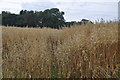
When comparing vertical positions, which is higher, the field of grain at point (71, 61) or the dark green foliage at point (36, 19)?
the dark green foliage at point (36, 19)

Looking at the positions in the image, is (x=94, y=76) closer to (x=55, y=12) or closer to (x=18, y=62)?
(x=18, y=62)

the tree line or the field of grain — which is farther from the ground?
the tree line

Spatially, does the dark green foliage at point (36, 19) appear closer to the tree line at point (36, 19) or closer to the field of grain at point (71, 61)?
the tree line at point (36, 19)

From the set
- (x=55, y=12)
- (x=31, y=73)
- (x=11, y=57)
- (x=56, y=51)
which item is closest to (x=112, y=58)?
(x=56, y=51)

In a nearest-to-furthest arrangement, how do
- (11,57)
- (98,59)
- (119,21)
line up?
(98,59) → (11,57) → (119,21)

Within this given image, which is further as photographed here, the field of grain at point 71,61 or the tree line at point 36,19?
the tree line at point 36,19

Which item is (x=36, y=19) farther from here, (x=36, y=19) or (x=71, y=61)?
(x=71, y=61)

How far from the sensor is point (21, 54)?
3.29 meters

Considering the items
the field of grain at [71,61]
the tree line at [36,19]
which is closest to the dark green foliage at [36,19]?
the tree line at [36,19]

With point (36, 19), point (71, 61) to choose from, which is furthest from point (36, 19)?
point (71, 61)

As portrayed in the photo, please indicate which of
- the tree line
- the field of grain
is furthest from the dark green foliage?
the field of grain

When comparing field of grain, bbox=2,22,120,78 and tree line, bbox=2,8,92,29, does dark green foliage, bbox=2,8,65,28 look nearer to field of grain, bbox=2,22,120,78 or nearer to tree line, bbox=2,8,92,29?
tree line, bbox=2,8,92,29

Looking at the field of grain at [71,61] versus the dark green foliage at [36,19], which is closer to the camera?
the field of grain at [71,61]

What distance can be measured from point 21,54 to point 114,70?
1.37 metres
